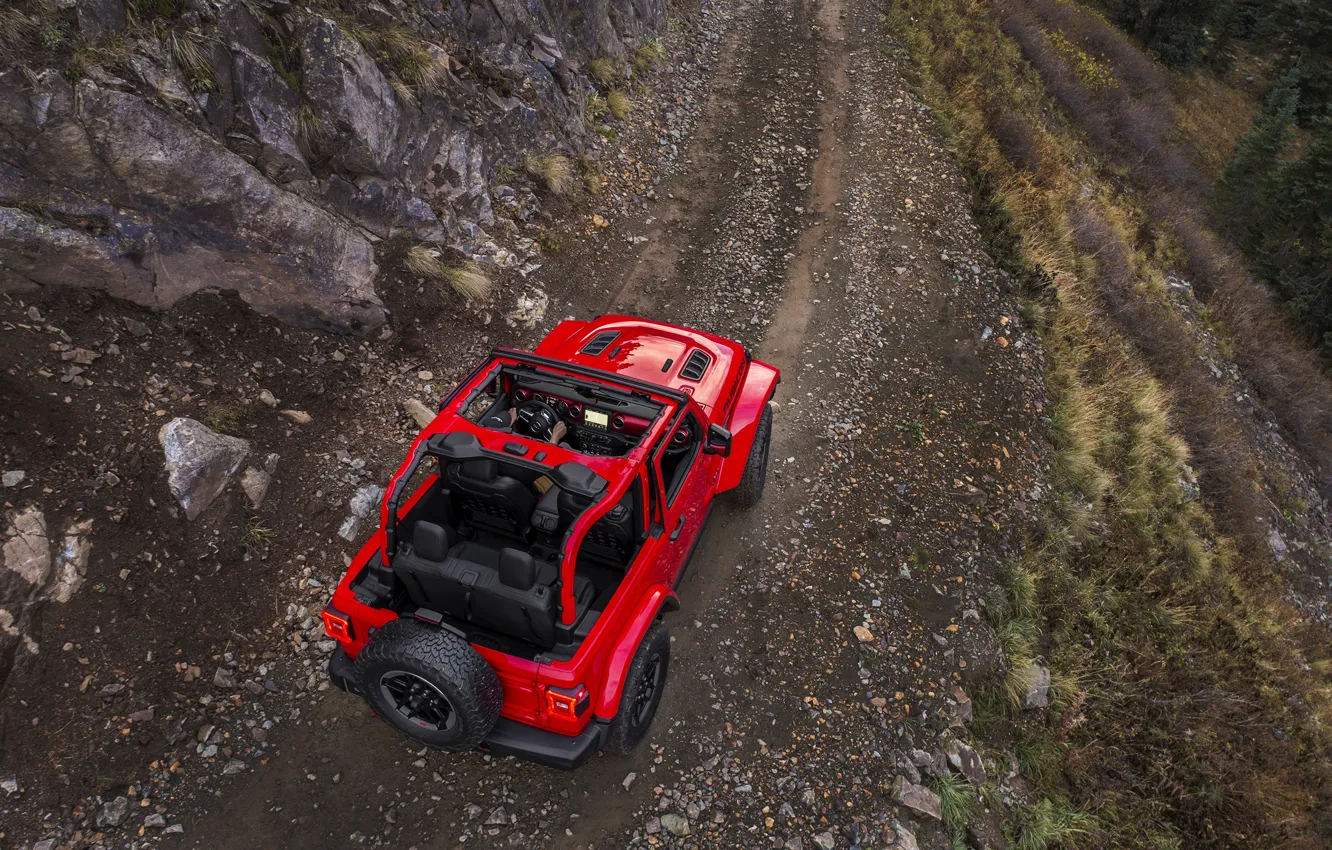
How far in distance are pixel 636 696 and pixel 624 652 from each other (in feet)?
1.67

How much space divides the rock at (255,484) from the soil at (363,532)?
9 cm

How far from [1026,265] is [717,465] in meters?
7.50

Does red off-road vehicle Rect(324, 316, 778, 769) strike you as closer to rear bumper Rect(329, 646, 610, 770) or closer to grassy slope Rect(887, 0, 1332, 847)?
rear bumper Rect(329, 646, 610, 770)

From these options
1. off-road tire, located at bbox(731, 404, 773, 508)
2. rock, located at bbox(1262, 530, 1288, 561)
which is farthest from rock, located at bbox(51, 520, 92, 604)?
rock, located at bbox(1262, 530, 1288, 561)

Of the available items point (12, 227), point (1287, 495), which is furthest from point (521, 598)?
point (1287, 495)

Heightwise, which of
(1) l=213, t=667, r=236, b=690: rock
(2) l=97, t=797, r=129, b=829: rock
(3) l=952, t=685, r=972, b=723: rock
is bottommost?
(2) l=97, t=797, r=129, b=829: rock

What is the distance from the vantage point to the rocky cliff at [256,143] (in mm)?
5930

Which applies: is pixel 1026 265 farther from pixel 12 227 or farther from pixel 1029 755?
pixel 12 227

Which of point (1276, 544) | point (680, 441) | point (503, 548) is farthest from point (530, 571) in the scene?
point (1276, 544)

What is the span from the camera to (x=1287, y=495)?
1327 centimetres

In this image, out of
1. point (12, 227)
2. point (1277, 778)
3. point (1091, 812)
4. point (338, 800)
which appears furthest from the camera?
point (1277, 778)

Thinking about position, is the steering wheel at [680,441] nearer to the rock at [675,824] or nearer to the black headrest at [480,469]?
the black headrest at [480,469]

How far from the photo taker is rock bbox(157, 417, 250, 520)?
589 cm

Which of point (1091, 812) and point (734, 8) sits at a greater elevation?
point (734, 8)
